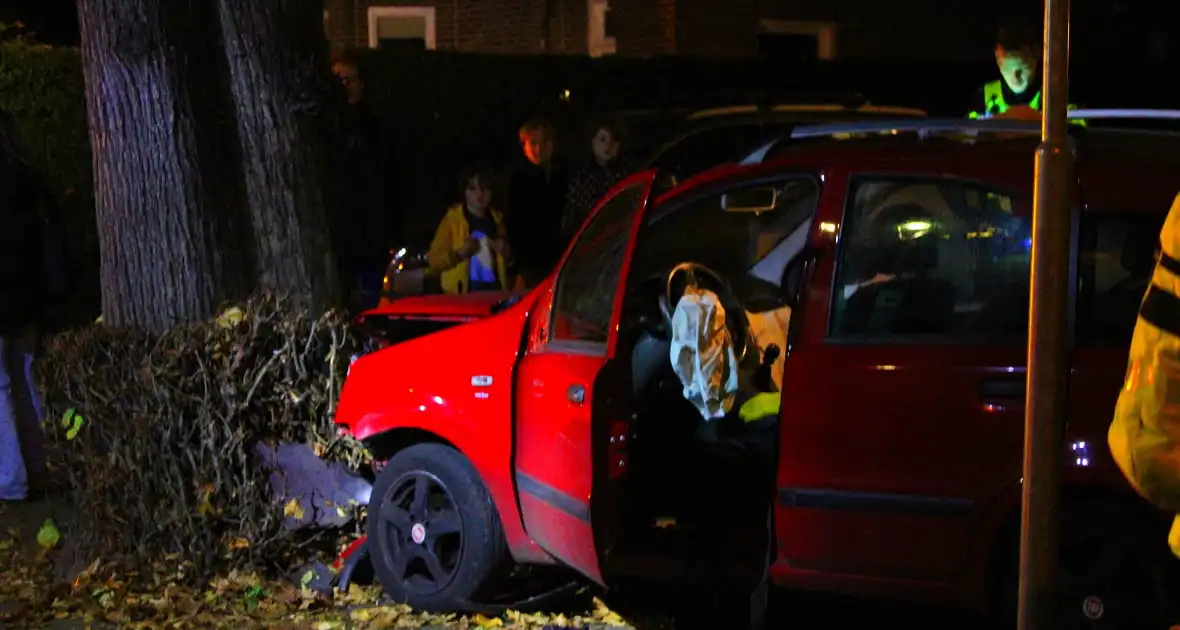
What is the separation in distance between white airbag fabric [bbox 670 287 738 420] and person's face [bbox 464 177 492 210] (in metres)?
3.41

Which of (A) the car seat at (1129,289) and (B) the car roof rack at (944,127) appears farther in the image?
(B) the car roof rack at (944,127)

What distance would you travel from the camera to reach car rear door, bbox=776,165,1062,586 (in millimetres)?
4000

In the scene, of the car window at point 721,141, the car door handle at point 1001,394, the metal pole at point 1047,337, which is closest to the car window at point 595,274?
the car door handle at point 1001,394

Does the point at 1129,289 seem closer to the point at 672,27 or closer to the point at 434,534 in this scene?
the point at 434,534

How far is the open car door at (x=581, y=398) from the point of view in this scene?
4543 millimetres

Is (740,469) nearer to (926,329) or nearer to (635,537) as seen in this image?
(635,537)

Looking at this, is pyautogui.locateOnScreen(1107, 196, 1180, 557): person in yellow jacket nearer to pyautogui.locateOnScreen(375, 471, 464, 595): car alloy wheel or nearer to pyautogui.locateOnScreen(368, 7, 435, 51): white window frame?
pyautogui.locateOnScreen(375, 471, 464, 595): car alloy wheel

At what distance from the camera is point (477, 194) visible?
26.3ft

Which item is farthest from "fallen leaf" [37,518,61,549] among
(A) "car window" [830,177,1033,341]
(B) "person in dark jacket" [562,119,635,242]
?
(A) "car window" [830,177,1033,341]

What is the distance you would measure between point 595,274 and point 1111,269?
70.1 inches

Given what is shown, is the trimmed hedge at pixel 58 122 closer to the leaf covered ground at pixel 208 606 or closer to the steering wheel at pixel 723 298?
the leaf covered ground at pixel 208 606

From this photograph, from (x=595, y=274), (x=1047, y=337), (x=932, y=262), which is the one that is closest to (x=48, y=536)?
(x=595, y=274)

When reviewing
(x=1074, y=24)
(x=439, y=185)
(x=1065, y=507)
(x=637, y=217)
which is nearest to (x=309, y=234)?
(x=637, y=217)

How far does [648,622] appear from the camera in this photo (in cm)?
535
